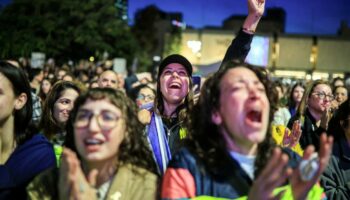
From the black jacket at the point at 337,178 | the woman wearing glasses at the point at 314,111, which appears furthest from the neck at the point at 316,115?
the black jacket at the point at 337,178

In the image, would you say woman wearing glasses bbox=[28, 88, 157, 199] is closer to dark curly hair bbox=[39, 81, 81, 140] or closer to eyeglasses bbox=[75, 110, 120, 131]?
eyeglasses bbox=[75, 110, 120, 131]

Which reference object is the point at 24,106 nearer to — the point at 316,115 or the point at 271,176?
the point at 271,176

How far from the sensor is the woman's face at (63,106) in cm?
407

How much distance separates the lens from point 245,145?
2.24m

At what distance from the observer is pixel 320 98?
4703 millimetres

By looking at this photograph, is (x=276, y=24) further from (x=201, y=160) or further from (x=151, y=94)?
(x=201, y=160)

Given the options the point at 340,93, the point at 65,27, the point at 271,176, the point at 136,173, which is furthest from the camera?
the point at 65,27

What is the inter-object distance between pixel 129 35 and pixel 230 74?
3582 centimetres

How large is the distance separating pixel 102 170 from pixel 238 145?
0.70 m

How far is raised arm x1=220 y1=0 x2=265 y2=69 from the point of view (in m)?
3.39

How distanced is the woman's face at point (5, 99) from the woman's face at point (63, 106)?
1255mm

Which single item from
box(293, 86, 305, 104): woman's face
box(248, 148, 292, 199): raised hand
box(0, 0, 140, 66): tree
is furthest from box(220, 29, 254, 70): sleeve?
box(0, 0, 140, 66): tree

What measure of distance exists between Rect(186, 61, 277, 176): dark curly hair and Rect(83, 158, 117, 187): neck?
1.36 feet

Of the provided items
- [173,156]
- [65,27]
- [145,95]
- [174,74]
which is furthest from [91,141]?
[65,27]
